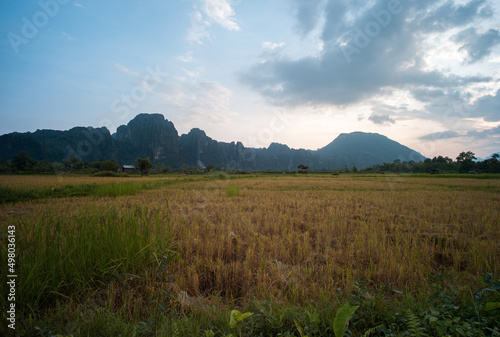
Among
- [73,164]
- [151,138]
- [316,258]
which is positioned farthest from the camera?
[151,138]

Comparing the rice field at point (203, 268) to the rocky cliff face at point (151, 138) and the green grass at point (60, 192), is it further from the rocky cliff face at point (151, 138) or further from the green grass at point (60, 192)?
the rocky cliff face at point (151, 138)

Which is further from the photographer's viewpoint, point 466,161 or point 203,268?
point 466,161

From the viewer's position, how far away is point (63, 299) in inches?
76.2

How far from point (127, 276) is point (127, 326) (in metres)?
1.09

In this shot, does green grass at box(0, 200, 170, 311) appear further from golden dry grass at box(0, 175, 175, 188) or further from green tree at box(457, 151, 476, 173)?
green tree at box(457, 151, 476, 173)

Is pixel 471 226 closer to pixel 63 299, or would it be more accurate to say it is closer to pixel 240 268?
pixel 240 268

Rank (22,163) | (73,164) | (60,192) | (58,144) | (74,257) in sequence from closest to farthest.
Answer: (74,257)
(60,192)
(22,163)
(73,164)
(58,144)

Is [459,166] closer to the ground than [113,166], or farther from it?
farther from it

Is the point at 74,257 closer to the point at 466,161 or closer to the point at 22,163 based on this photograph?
the point at 22,163

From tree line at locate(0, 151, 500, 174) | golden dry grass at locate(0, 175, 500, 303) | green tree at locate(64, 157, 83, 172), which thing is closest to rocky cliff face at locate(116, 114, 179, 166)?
tree line at locate(0, 151, 500, 174)

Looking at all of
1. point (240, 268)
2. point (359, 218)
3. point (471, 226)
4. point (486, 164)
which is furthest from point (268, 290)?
point (486, 164)

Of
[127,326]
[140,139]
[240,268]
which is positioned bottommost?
[240,268]

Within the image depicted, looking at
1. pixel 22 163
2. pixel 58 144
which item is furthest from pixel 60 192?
pixel 58 144

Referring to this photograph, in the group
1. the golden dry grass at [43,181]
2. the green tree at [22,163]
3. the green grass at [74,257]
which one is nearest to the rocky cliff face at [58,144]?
the green tree at [22,163]
